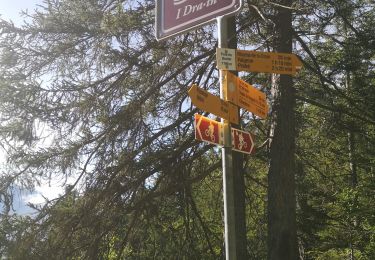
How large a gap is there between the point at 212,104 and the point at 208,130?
18cm

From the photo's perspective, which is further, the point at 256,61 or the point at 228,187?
the point at 256,61

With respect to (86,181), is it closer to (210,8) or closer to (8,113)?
(8,113)

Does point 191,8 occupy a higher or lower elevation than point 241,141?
higher

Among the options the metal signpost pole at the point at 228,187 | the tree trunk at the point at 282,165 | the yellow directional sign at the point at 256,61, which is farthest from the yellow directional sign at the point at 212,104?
the tree trunk at the point at 282,165

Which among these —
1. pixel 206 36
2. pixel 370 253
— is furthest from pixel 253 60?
pixel 370 253

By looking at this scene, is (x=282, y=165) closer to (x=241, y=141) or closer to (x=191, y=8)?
(x=241, y=141)

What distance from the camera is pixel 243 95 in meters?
3.56

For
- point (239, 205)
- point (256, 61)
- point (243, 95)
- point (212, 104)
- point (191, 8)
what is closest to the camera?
point (212, 104)

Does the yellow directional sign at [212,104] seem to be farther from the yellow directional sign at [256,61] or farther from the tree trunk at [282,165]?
the tree trunk at [282,165]

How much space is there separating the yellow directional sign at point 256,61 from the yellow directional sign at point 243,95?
0.09 meters

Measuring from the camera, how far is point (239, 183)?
698 cm

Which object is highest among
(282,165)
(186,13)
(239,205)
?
(186,13)

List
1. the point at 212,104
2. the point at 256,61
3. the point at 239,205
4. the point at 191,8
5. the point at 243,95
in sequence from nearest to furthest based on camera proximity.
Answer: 1. the point at 212,104
2. the point at 191,8
3. the point at 243,95
4. the point at 256,61
5. the point at 239,205

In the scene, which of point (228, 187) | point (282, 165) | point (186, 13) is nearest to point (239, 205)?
point (282, 165)
